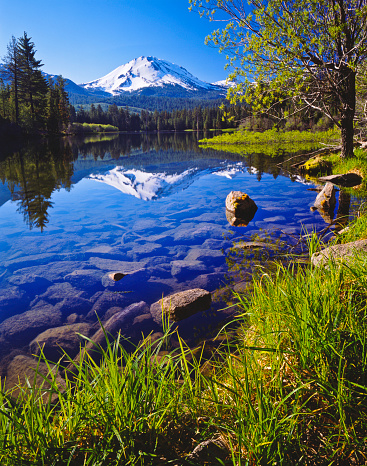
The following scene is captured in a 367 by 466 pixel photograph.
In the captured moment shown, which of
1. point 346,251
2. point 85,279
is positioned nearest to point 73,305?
point 85,279

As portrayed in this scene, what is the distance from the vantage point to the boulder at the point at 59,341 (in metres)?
3.82

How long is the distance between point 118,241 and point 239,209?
3.99 meters

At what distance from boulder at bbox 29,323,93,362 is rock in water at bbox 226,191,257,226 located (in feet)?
18.6

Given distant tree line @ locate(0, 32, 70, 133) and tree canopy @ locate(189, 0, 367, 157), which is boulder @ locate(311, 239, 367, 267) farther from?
distant tree line @ locate(0, 32, 70, 133)

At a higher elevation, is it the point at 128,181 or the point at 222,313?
the point at 128,181

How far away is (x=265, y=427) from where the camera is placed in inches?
68.0

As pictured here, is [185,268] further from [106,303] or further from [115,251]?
[115,251]

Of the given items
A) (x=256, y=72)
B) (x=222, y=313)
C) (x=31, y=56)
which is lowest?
(x=222, y=313)

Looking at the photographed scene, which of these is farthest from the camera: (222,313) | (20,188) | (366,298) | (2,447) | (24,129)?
(24,129)

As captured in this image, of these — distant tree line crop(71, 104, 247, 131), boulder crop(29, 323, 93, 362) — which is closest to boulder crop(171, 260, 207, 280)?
boulder crop(29, 323, 93, 362)

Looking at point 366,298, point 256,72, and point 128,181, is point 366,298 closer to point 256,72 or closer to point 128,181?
point 256,72

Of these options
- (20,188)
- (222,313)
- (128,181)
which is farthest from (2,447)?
(128,181)

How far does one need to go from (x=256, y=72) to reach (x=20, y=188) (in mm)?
11595

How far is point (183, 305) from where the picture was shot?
4469 mm
